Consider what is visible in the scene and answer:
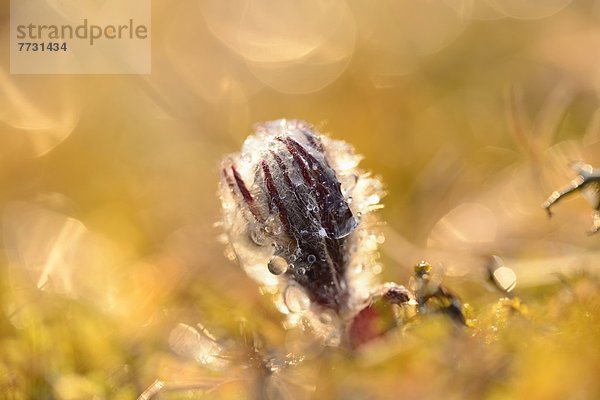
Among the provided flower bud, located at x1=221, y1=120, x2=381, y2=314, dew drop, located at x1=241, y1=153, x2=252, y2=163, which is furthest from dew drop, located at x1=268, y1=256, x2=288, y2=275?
dew drop, located at x1=241, y1=153, x2=252, y2=163

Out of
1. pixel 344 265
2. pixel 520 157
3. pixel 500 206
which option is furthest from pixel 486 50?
pixel 344 265

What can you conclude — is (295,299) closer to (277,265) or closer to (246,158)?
(277,265)

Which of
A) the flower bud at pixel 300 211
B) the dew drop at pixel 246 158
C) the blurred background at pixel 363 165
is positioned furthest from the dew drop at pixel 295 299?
the dew drop at pixel 246 158

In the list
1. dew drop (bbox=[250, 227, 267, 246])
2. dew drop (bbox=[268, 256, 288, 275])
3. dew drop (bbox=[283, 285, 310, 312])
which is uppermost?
dew drop (bbox=[250, 227, 267, 246])

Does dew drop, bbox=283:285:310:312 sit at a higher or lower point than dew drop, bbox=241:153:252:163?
lower

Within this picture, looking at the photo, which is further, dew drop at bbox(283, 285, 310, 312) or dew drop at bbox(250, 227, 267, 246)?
dew drop at bbox(283, 285, 310, 312)

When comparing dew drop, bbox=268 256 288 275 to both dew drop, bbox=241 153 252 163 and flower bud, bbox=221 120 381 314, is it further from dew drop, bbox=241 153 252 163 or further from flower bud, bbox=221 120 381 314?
dew drop, bbox=241 153 252 163

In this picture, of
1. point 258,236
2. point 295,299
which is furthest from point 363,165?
point 258,236
